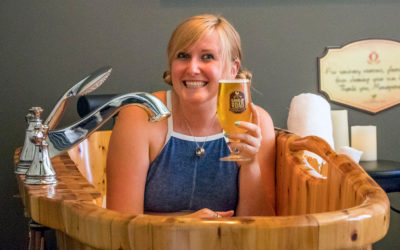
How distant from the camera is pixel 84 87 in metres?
1.32

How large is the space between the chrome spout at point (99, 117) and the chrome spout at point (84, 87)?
0.07 m

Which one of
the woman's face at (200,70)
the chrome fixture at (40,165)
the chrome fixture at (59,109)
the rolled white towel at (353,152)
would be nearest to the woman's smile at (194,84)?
the woman's face at (200,70)

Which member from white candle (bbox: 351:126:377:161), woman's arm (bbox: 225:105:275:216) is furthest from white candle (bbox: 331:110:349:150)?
woman's arm (bbox: 225:105:275:216)

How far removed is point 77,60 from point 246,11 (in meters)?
0.82

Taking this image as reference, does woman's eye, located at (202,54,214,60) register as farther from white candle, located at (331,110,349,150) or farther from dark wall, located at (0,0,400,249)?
white candle, located at (331,110,349,150)

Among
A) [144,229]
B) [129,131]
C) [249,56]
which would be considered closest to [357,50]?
[249,56]

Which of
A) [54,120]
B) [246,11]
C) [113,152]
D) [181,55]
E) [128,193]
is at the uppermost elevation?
[246,11]

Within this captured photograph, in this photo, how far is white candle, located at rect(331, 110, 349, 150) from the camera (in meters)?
2.67

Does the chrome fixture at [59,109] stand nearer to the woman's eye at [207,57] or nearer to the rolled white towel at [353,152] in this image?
the woman's eye at [207,57]

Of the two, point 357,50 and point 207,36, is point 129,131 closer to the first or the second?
point 207,36

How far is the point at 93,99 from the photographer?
2.15m

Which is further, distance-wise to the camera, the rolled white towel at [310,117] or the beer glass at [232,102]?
the rolled white towel at [310,117]

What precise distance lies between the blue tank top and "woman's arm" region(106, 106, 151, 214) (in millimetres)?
56

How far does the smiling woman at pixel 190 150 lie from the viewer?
5.75ft
